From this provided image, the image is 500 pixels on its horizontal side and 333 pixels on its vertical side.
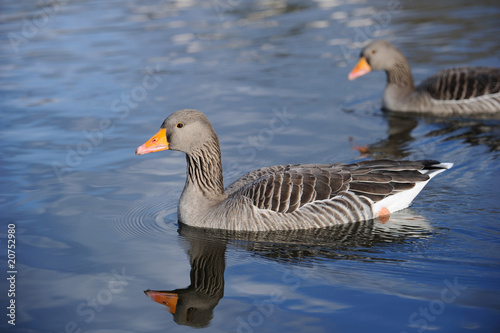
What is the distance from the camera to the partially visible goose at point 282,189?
874cm

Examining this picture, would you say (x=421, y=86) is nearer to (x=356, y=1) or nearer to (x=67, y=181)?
(x=67, y=181)

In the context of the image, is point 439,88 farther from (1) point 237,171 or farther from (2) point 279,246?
(2) point 279,246

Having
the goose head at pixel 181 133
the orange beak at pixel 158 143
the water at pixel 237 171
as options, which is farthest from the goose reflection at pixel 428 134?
the orange beak at pixel 158 143

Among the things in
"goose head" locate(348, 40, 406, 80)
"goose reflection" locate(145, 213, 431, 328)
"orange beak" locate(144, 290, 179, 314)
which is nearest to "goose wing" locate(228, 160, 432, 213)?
"goose reflection" locate(145, 213, 431, 328)

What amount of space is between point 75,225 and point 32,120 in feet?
19.7

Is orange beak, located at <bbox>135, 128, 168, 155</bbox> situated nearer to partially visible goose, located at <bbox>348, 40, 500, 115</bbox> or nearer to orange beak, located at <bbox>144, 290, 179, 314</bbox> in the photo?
orange beak, located at <bbox>144, 290, 179, 314</bbox>

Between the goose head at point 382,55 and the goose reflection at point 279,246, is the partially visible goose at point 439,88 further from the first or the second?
the goose reflection at point 279,246

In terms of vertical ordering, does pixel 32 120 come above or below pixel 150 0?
below

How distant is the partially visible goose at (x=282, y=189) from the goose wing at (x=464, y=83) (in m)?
5.12

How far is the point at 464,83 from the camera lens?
1377cm

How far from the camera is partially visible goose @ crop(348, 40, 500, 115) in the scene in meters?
13.6

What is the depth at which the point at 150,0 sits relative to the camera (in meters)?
28.1

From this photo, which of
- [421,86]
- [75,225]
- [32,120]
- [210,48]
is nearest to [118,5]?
[210,48]

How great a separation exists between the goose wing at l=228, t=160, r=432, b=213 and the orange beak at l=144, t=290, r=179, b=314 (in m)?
1.94
